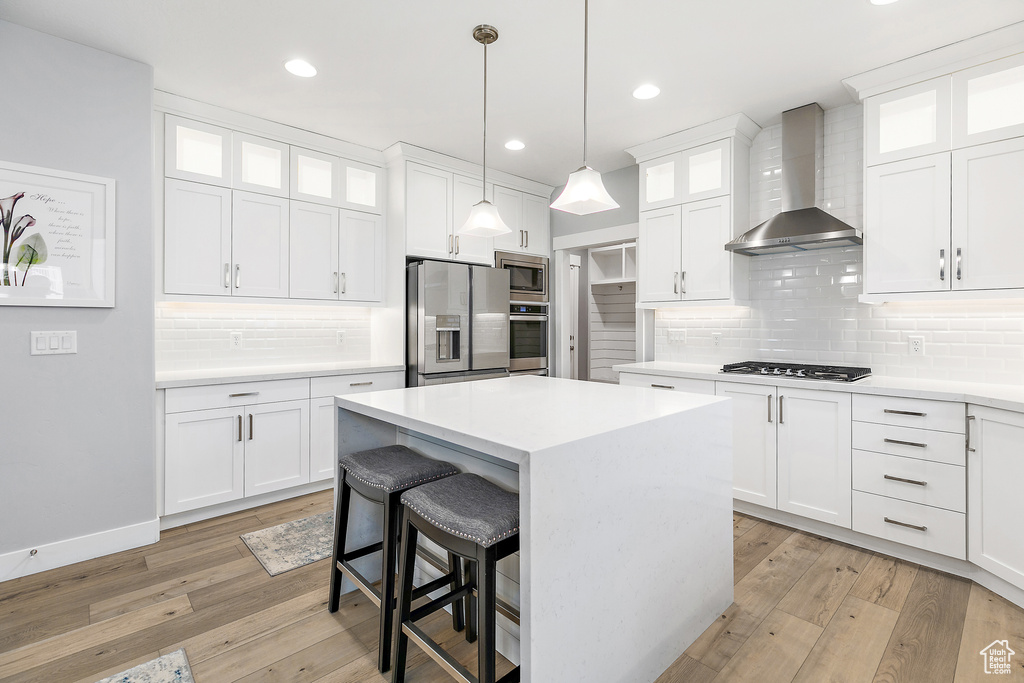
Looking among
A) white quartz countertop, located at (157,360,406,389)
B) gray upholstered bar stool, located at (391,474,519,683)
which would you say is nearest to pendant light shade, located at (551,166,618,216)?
gray upholstered bar stool, located at (391,474,519,683)

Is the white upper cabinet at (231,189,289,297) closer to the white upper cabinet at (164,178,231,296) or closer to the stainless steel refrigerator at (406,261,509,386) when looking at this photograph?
the white upper cabinet at (164,178,231,296)

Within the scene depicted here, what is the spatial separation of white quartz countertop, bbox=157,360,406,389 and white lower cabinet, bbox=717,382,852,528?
2558mm

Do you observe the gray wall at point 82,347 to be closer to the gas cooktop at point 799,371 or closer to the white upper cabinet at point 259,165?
the white upper cabinet at point 259,165

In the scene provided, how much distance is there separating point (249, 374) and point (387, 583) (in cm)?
213

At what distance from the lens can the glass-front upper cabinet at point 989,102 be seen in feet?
7.77

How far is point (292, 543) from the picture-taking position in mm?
2709

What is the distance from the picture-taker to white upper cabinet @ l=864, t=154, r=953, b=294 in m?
2.55

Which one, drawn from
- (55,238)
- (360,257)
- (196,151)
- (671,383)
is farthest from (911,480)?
(196,151)

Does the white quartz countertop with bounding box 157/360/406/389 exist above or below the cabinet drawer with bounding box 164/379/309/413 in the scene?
above

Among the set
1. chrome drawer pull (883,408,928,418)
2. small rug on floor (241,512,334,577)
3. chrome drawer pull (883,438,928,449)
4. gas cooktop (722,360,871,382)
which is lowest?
small rug on floor (241,512,334,577)

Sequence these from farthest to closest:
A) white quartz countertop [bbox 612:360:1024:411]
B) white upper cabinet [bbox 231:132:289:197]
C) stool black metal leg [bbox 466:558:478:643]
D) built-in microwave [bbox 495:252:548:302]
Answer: built-in microwave [bbox 495:252:548:302], white upper cabinet [bbox 231:132:289:197], white quartz countertop [bbox 612:360:1024:411], stool black metal leg [bbox 466:558:478:643]

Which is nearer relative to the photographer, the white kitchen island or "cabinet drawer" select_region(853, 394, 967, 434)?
the white kitchen island

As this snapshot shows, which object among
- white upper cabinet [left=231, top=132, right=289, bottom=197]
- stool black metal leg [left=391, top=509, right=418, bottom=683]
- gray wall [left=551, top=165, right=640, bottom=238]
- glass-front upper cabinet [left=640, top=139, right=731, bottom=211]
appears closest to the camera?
stool black metal leg [left=391, top=509, right=418, bottom=683]

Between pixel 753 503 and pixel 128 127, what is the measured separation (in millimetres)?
4241
